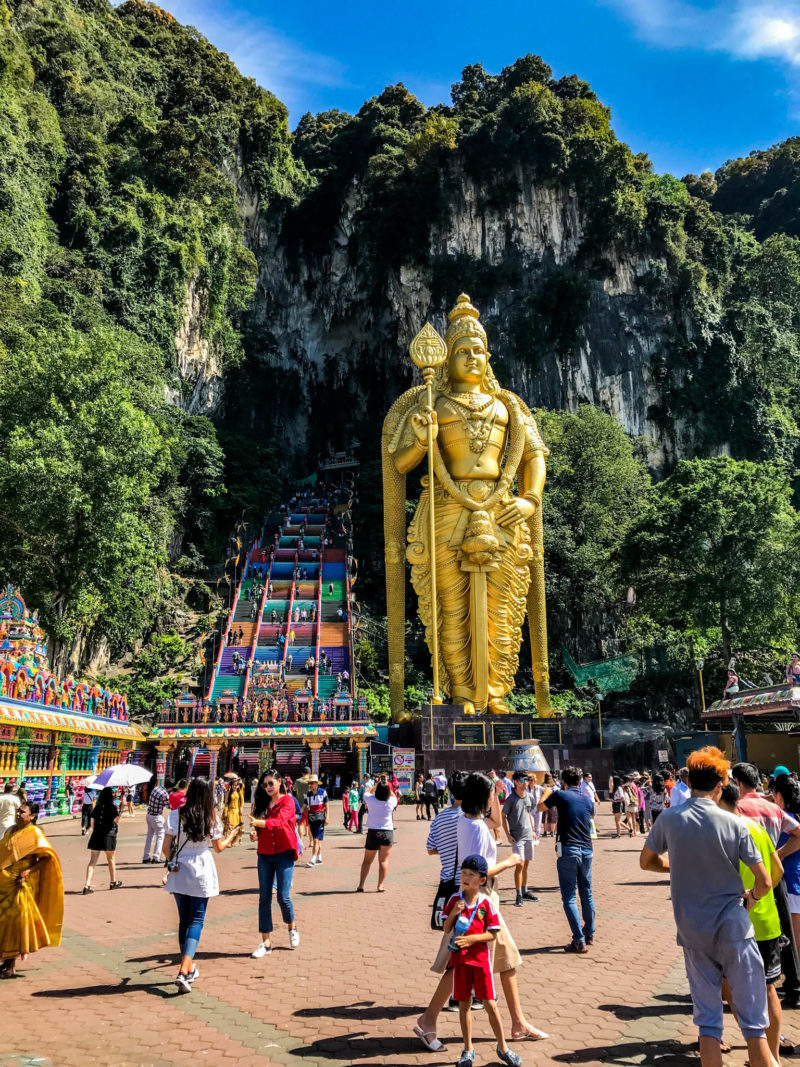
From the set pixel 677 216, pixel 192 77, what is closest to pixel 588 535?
pixel 677 216

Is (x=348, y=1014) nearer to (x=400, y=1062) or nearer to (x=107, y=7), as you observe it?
(x=400, y=1062)

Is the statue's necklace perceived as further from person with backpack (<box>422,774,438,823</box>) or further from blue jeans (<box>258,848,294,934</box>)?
blue jeans (<box>258,848,294,934</box>)

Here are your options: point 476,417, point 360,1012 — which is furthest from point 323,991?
point 476,417

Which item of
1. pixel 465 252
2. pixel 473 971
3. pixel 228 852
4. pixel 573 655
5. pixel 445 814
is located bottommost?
pixel 228 852

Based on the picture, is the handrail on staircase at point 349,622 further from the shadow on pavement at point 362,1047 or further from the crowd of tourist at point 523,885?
the shadow on pavement at point 362,1047

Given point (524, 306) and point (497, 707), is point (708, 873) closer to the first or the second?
point (497, 707)

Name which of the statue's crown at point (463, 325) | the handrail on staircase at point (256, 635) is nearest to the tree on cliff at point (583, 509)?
the handrail on staircase at point (256, 635)

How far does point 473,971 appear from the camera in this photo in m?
2.94

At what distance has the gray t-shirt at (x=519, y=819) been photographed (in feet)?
20.2

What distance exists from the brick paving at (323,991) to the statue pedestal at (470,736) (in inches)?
288

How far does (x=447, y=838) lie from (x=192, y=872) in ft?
4.23

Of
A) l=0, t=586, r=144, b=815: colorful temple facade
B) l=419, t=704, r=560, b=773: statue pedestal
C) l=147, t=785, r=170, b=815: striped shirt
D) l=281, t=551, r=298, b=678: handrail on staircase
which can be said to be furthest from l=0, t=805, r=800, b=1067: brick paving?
l=281, t=551, r=298, b=678: handrail on staircase

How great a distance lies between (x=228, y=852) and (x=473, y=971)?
779cm

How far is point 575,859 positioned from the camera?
4.64 meters
